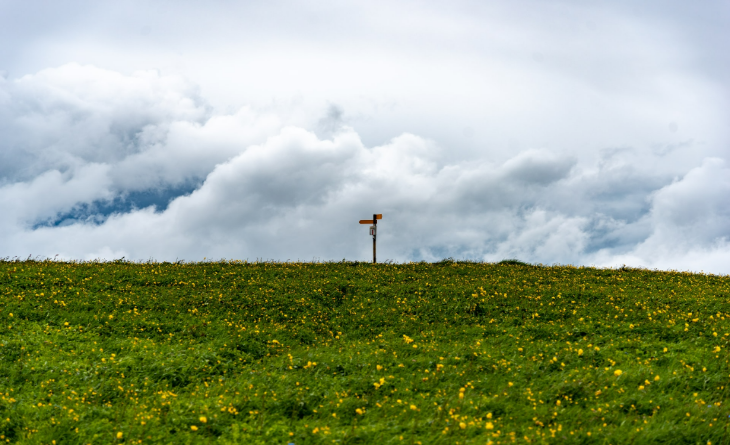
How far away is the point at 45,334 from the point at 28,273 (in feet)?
23.1

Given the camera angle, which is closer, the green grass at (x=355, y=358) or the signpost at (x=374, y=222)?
the green grass at (x=355, y=358)

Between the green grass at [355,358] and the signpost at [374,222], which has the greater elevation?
the signpost at [374,222]

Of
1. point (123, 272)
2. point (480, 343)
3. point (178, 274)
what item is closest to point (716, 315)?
point (480, 343)

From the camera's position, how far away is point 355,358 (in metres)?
11.4

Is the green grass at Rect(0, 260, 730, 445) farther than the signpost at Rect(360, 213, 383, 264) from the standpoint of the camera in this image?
No

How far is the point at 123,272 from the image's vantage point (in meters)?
19.7

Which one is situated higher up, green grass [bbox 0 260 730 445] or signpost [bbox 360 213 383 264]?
signpost [bbox 360 213 383 264]

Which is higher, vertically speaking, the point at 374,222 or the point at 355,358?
the point at 374,222

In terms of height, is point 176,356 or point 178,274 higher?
point 178,274

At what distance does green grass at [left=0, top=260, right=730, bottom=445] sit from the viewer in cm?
799

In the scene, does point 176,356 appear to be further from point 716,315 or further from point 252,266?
point 716,315

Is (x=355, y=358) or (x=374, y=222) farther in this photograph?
(x=374, y=222)

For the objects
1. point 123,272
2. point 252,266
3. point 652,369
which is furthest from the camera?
point 252,266

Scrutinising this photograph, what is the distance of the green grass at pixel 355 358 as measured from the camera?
799cm
